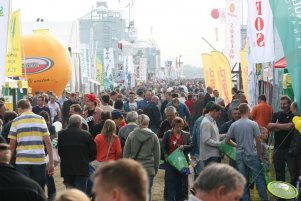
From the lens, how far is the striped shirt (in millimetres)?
9188

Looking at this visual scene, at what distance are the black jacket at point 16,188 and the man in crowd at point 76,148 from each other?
3982 millimetres

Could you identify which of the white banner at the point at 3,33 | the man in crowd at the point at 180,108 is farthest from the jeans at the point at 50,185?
the white banner at the point at 3,33

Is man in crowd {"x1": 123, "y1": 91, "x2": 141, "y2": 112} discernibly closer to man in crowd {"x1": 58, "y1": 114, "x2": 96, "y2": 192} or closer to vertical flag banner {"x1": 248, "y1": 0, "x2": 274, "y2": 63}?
vertical flag banner {"x1": 248, "y1": 0, "x2": 274, "y2": 63}

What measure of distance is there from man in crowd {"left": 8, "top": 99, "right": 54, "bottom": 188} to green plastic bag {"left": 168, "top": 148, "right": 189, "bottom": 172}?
1.89 meters

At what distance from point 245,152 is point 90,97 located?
11.6 feet

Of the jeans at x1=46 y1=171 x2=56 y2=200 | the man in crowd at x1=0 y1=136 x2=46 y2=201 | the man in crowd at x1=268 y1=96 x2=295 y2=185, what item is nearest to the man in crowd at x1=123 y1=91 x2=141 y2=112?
the jeans at x1=46 y1=171 x2=56 y2=200

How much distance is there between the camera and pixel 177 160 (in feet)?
33.2

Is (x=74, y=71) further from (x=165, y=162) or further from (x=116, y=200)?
(x=116, y=200)

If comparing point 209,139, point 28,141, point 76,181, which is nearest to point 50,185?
point 76,181

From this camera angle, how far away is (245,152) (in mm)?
9977

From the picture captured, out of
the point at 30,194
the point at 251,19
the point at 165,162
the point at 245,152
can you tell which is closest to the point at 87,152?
the point at 165,162

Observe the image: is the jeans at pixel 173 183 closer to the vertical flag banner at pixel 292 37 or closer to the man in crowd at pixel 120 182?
the vertical flag banner at pixel 292 37

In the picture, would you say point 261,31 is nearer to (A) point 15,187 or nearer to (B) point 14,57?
(A) point 15,187

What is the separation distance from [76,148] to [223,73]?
42.4 ft
